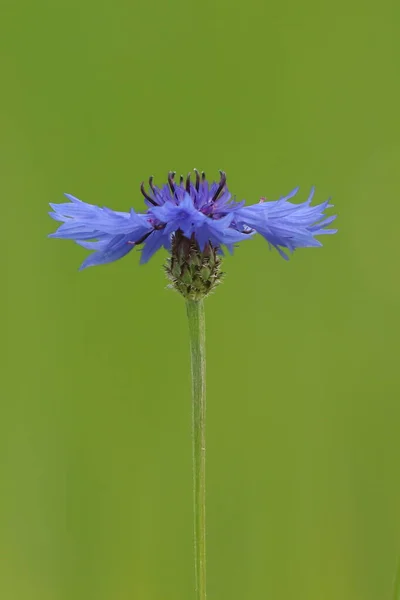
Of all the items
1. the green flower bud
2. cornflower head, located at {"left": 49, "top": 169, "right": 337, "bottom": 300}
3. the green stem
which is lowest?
the green stem

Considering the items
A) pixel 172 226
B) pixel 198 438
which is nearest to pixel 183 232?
pixel 172 226

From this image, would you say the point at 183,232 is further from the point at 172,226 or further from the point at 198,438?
the point at 198,438

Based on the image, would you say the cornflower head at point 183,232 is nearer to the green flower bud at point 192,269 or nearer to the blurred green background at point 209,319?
the green flower bud at point 192,269

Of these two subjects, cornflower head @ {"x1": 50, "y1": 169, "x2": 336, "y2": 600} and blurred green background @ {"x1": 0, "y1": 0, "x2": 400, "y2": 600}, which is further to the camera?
blurred green background @ {"x1": 0, "y1": 0, "x2": 400, "y2": 600}

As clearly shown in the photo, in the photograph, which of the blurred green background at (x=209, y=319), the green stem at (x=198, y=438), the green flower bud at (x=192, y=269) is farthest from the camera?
the blurred green background at (x=209, y=319)

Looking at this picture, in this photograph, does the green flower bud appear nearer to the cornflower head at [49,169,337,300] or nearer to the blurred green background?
the cornflower head at [49,169,337,300]

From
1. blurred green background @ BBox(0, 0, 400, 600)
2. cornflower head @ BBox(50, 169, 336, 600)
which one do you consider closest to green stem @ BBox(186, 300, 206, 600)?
cornflower head @ BBox(50, 169, 336, 600)

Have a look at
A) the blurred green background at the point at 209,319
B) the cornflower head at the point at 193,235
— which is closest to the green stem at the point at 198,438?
the cornflower head at the point at 193,235
